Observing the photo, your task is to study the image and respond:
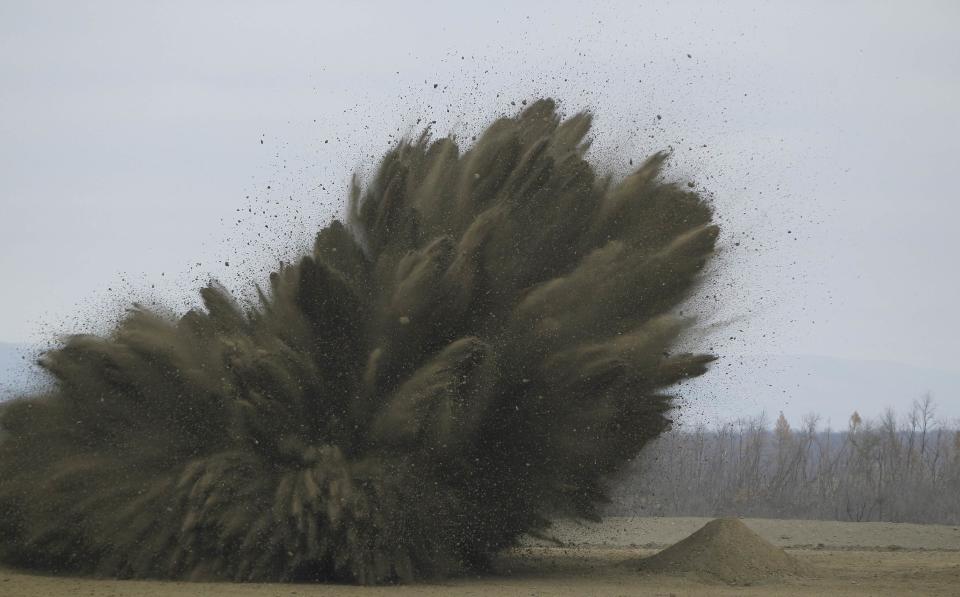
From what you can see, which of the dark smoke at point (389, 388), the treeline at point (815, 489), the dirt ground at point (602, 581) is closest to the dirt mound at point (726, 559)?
the dirt ground at point (602, 581)

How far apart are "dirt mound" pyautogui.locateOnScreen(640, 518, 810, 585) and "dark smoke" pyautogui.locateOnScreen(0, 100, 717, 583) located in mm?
1854

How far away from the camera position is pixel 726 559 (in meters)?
18.3

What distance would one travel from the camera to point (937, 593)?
53.5 feet

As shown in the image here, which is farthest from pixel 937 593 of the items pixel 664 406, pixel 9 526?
pixel 9 526

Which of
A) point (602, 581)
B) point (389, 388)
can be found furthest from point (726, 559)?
point (389, 388)

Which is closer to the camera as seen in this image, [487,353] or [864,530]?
[487,353]

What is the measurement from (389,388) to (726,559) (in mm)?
5710

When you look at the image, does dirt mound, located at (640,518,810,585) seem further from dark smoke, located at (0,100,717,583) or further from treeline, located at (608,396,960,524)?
treeline, located at (608,396,960,524)

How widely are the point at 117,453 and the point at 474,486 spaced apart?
16.8ft

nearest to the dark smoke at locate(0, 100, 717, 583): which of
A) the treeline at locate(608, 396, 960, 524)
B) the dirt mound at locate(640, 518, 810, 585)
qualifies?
the dirt mound at locate(640, 518, 810, 585)

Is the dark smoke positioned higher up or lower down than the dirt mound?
higher up

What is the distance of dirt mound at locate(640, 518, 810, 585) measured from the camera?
18.1 metres

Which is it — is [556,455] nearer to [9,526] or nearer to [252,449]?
[252,449]

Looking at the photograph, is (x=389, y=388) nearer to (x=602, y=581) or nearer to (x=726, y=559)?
(x=602, y=581)
